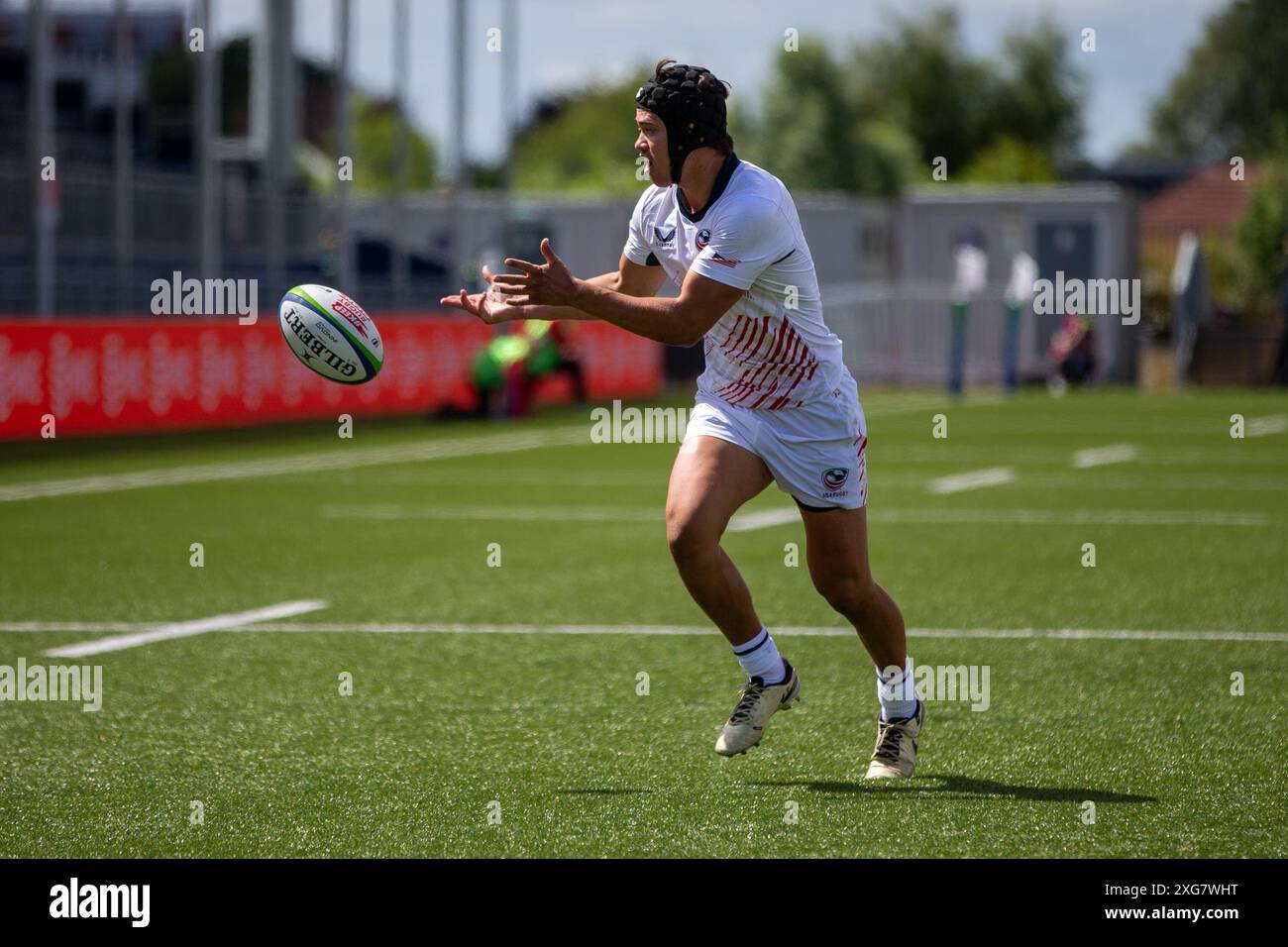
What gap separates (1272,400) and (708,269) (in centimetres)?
2866

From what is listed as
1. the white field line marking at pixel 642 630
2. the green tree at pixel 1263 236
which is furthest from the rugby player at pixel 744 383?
the green tree at pixel 1263 236

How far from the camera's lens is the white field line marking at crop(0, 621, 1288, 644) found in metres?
9.81

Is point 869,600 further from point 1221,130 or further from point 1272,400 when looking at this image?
point 1221,130

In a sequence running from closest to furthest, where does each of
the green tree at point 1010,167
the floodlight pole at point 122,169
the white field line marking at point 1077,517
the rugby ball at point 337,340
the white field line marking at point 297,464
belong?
the rugby ball at point 337,340 → the white field line marking at point 1077,517 → the white field line marking at point 297,464 → the floodlight pole at point 122,169 → the green tree at point 1010,167

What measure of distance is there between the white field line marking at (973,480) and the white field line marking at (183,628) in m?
7.96

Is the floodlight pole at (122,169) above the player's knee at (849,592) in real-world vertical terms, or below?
above

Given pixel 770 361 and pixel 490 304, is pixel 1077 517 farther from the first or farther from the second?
pixel 490 304

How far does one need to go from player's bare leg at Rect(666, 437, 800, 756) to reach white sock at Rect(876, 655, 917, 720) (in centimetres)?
34

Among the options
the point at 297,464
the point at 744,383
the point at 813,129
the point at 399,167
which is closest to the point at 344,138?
the point at 399,167

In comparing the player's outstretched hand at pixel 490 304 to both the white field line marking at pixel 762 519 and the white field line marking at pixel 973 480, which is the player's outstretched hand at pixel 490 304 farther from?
the white field line marking at pixel 973 480

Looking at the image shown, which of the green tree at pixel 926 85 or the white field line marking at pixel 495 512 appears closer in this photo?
the white field line marking at pixel 495 512

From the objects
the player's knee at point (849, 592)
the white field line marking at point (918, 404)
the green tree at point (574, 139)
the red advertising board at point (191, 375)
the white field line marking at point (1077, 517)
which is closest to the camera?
the player's knee at point (849, 592)

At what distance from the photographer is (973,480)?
18.7m

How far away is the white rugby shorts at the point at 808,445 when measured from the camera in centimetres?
689
